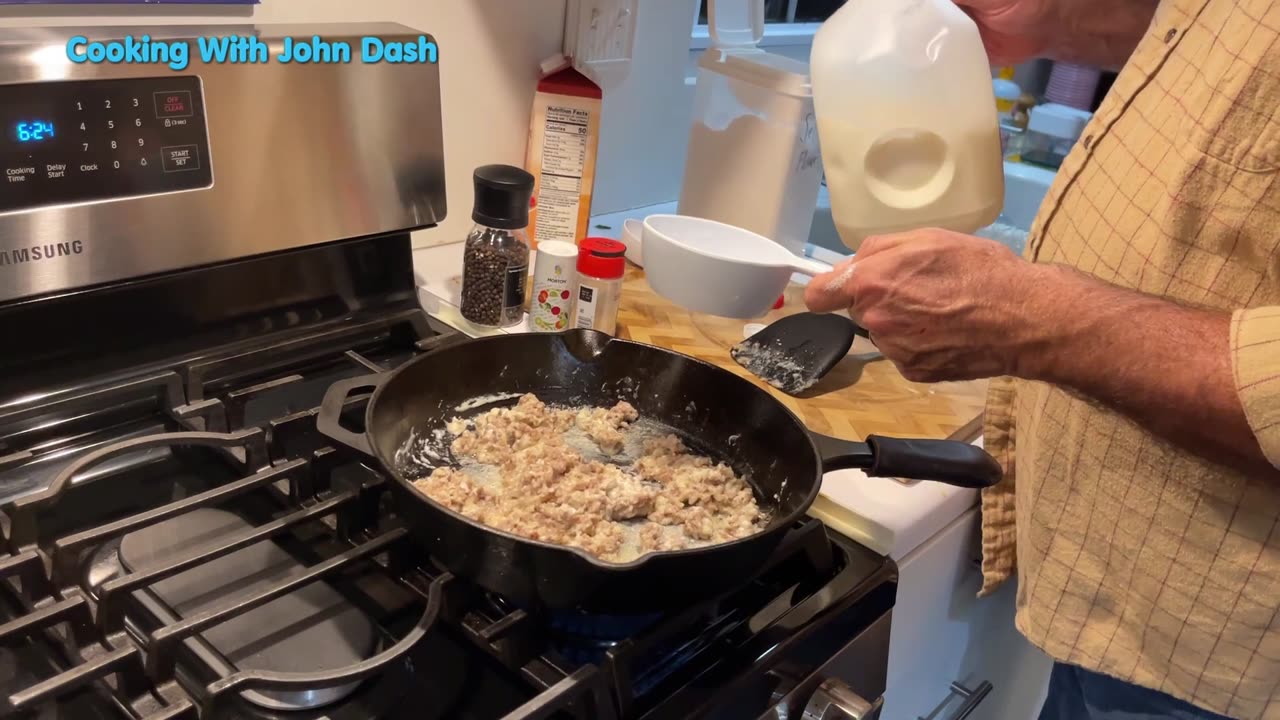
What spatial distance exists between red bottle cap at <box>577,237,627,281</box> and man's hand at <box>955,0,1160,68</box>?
44 centimetres

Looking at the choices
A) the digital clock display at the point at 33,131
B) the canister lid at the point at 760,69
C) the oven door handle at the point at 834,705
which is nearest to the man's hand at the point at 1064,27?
the canister lid at the point at 760,69

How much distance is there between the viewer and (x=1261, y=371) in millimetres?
595

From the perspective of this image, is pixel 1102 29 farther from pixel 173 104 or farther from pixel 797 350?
pixel 173 104

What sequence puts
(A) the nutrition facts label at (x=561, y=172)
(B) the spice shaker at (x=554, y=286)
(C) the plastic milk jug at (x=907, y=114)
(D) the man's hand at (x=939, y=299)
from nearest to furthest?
(D) the man's hand at (x=939, y=299), (C) the plastic milk jug at (x=907, y=114), (B) the spice shaker at (x=554, y=286), (A) the nutrition facts label at (x=561, y=172)

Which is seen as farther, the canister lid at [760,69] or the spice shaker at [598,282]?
the canister lid at [760,69]

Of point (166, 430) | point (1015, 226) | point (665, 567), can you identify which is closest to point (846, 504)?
point (665, 567)

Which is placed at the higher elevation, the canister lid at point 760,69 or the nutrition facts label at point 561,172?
the canister lid at point 760,69

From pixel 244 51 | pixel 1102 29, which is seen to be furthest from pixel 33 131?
pixel 1102 29

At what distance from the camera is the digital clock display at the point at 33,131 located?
0.71 meters

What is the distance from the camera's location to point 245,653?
63 cm

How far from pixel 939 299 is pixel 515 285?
0.48m

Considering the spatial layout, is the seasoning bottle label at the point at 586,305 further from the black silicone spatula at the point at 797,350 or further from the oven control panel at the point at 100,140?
the oven control panel at the point at 100,140

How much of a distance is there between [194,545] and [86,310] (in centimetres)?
23

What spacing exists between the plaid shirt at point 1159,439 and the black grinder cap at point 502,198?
472mm
